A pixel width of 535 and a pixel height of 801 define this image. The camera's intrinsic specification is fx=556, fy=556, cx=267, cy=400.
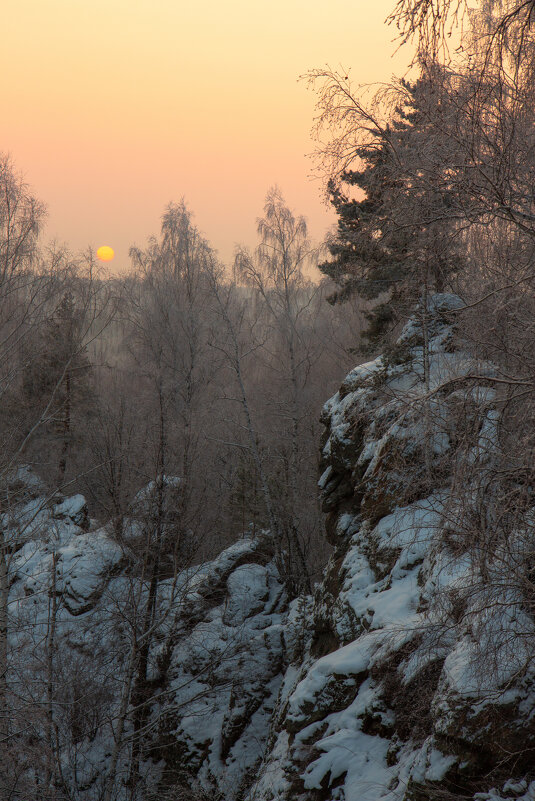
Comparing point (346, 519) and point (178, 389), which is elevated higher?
point (178, 389)

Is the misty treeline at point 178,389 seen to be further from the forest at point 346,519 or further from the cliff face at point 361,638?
the cliff face at point 361,638

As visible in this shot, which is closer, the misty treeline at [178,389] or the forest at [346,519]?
the forest at [346,519]

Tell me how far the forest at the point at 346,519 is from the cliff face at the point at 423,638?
4cm

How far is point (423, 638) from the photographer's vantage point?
20.3 feet

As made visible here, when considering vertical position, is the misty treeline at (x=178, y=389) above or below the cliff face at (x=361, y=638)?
above

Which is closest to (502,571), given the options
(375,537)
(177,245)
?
(375,537)

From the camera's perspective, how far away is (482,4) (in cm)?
568

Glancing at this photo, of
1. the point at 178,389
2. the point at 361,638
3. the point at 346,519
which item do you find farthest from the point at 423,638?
the point at 178,389

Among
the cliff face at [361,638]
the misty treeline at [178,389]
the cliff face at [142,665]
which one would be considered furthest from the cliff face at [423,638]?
the misty treeline at [178,389]

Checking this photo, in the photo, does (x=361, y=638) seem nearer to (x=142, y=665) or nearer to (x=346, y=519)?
(x=346, y=519)

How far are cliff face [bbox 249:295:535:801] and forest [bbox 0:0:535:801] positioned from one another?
35 mm

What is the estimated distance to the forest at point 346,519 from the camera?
4.79m

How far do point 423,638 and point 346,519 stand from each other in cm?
543

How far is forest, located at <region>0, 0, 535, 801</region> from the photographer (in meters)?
4.79
